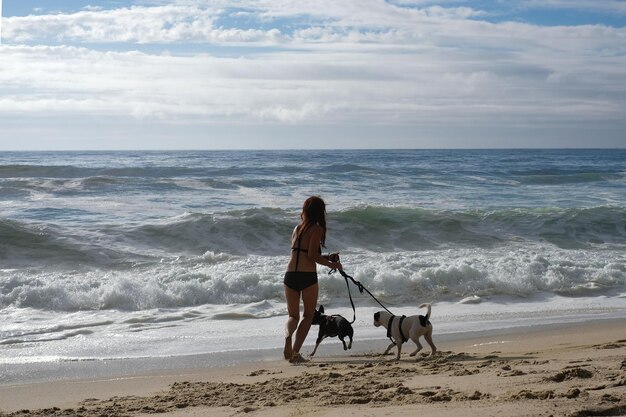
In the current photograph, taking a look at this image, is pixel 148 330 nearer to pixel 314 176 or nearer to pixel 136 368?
pixel 136 368

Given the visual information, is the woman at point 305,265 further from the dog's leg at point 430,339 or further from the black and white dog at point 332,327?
the dog's leg at point 430,339

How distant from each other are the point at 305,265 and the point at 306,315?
0.52 m

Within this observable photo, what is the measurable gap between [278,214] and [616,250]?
25.1ft

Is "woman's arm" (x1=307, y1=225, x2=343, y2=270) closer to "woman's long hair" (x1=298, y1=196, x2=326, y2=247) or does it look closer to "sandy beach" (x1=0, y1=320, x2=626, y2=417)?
"woman's long hair" (x1=298, y1=196, x2=326, y2=247)

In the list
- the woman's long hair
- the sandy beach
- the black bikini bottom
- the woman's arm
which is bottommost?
the sandy beach

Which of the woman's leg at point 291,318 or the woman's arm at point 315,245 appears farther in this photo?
the woman's leg at point 291,318

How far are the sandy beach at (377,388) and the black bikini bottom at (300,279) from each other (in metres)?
0.72

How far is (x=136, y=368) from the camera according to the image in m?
6.91

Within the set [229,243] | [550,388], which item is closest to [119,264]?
Answer: [229,243]

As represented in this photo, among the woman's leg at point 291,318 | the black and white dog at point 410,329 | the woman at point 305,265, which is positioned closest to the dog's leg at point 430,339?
the black and white dog at point 410,329

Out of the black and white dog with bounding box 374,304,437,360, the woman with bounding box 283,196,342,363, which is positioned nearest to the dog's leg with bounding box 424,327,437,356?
the black and white dog with bounding box 374,304,437,360

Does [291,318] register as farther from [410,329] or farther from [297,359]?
[410,329]

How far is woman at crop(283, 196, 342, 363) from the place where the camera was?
6.95m

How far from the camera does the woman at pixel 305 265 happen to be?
6.95 meters
